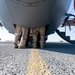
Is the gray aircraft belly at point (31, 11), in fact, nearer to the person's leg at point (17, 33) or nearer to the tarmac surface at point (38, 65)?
the person's leg at point (17, 33)

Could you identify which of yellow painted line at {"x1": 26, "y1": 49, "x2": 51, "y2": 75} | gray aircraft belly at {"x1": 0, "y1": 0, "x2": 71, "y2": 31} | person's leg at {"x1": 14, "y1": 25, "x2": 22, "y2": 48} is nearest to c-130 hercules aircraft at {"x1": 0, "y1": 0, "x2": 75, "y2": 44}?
gray aircraft belly at {"x1": 0, "y1": 0, "x2": 71, "y2": 31}

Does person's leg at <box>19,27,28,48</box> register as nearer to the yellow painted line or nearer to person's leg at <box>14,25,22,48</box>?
person's leg at <box>14,25,22,48</box>

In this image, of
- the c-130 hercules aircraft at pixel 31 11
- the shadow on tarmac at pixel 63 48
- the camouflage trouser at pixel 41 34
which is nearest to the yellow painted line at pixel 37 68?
the shadow on tarmac at pixel 63 48

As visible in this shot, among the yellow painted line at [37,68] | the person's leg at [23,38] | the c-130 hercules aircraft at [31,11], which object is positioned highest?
the c-130 hercules aircraft at [31,11]

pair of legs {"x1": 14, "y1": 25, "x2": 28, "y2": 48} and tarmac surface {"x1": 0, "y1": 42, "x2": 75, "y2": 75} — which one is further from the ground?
pair of legs {"x1": 14, "y1": 25, "x2": 28, "y2": 48}

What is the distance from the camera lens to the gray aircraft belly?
21.9 ft

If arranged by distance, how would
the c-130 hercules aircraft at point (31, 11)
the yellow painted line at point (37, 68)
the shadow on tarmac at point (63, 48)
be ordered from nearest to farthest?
the yellow painted line at point (37, 68) < the shadow on tarmac at point (63, 48) < the c-130 hercules aircraft at point (31, 11)

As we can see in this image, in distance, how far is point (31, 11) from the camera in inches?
274

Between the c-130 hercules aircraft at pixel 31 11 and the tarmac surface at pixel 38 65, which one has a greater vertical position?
the c-130 hercules aircraft at pixel 31 11

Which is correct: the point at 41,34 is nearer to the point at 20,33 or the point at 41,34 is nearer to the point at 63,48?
the point at 20,33

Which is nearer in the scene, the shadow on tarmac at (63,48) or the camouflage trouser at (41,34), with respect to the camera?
the shadow on tarmac at (63,48)

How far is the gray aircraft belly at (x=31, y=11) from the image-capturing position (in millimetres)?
6688

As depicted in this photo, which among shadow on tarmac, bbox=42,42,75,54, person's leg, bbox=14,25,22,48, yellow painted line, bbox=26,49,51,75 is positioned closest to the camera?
yellow painted line, bbox=26,49,51,75

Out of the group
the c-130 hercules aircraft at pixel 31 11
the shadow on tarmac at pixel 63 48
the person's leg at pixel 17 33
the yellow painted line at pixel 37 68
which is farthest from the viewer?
the person's leg at pixel 17 33
